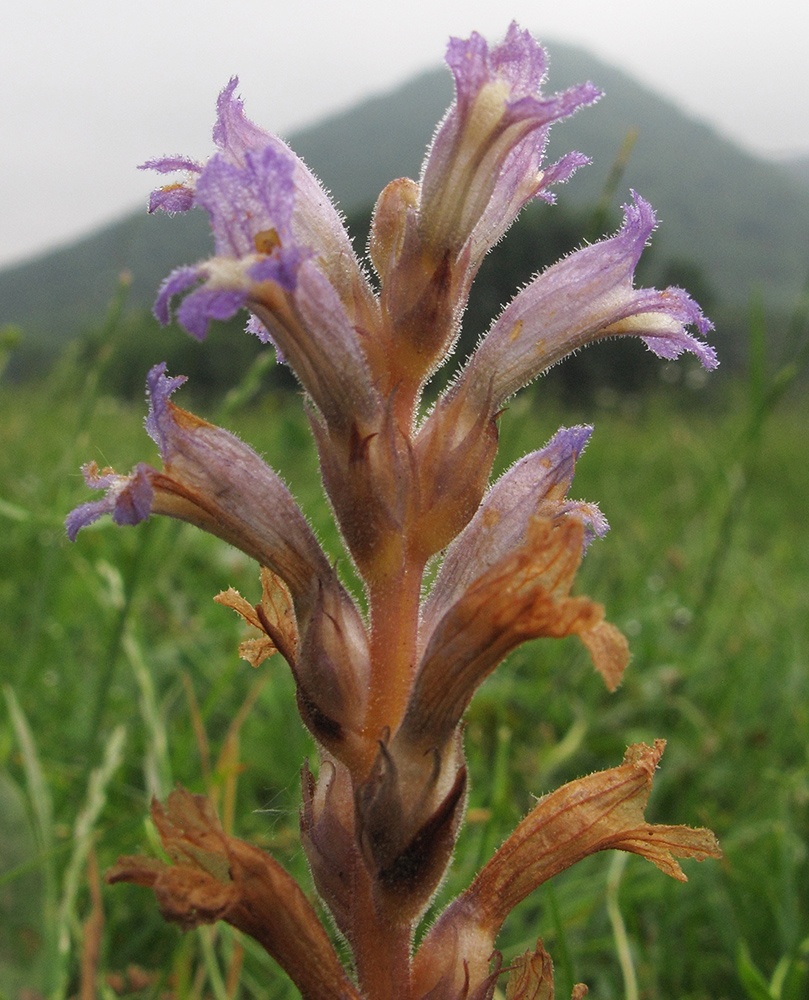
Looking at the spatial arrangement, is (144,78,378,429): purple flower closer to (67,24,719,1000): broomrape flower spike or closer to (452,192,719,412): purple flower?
(67,24,719,1000): broomrape flower spike

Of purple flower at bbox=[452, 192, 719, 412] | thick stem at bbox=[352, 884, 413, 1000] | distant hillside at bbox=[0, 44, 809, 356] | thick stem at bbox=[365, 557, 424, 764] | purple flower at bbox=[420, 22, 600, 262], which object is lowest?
thick stem at bbox=[352, 884, 413, 1000]

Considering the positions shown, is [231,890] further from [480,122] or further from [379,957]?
[480,122]

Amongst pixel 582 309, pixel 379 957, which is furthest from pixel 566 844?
pixel 582 309

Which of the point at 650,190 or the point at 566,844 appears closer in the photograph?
the point at 566,844

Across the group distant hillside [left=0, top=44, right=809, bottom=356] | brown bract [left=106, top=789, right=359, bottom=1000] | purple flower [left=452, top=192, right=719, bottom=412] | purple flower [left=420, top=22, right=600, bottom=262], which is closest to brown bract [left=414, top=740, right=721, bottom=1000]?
brown bract [left=106, top=789, right=359, bottom=1000]

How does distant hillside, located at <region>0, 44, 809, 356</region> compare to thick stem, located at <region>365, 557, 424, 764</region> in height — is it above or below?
above

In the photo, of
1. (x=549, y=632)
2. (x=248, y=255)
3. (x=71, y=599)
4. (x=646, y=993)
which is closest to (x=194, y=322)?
(x=248, y=255)

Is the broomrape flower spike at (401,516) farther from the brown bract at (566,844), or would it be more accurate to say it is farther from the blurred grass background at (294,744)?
the blurred grass background at (294,744)
